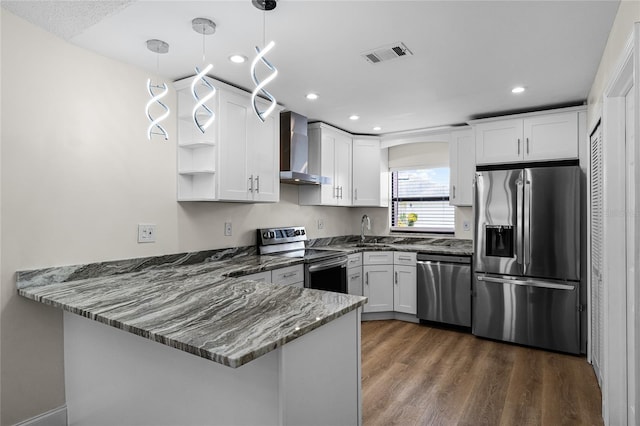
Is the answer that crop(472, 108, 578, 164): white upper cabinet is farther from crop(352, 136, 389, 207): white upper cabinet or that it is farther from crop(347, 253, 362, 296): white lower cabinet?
crop(347, 253, 362, 296): white lower cabinet

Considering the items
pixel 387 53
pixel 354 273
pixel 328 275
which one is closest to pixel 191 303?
pixel 387 53

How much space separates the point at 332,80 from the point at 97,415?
2690 mm

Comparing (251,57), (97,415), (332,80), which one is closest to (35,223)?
(97,415)

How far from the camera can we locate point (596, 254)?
2793mm

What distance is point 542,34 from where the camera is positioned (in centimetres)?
218

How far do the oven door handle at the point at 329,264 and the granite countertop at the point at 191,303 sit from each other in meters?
0.63

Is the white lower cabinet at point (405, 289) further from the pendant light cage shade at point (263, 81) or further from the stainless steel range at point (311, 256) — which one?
the pendant light cage shade at point (263, 81)

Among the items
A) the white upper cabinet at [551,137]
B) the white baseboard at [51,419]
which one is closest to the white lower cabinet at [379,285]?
the white upper cabinet at [551,137]

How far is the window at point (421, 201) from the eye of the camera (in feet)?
16.0

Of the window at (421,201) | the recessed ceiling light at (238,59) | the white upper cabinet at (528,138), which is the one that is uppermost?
the recessed ceiling light at (238,59)

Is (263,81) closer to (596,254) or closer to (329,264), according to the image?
(329,264)

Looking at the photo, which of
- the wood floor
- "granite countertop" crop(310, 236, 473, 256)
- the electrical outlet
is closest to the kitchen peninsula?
the electrical outlet

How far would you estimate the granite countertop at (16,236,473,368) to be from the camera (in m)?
1.23

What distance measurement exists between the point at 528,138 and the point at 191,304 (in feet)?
11.6
